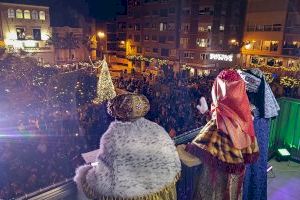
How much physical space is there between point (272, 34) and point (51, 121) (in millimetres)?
30802

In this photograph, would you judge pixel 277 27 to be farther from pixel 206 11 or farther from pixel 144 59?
pixel 144 59

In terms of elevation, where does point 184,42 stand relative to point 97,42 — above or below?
above

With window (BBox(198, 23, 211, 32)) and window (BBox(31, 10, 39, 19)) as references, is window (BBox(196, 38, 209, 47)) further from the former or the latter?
window (BBox(31, 10, 39, 19))

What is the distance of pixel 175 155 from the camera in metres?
2.23

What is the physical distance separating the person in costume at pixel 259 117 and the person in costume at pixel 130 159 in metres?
1.65

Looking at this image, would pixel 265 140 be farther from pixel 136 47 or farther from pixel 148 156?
pixel 136 47

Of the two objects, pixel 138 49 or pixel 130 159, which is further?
pixel 138 49

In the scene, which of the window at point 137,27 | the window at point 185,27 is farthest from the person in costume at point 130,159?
the window at point 137,27

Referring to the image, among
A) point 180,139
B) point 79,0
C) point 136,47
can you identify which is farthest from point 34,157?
point 79,0

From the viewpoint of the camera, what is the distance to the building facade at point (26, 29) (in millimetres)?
33656

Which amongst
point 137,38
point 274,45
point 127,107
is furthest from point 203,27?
point 127,107

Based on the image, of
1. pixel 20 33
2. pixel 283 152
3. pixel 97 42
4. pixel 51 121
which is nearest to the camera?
pixel 283 152

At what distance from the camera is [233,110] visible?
266 centimetres

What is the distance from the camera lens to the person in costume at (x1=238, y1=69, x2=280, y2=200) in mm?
3273
